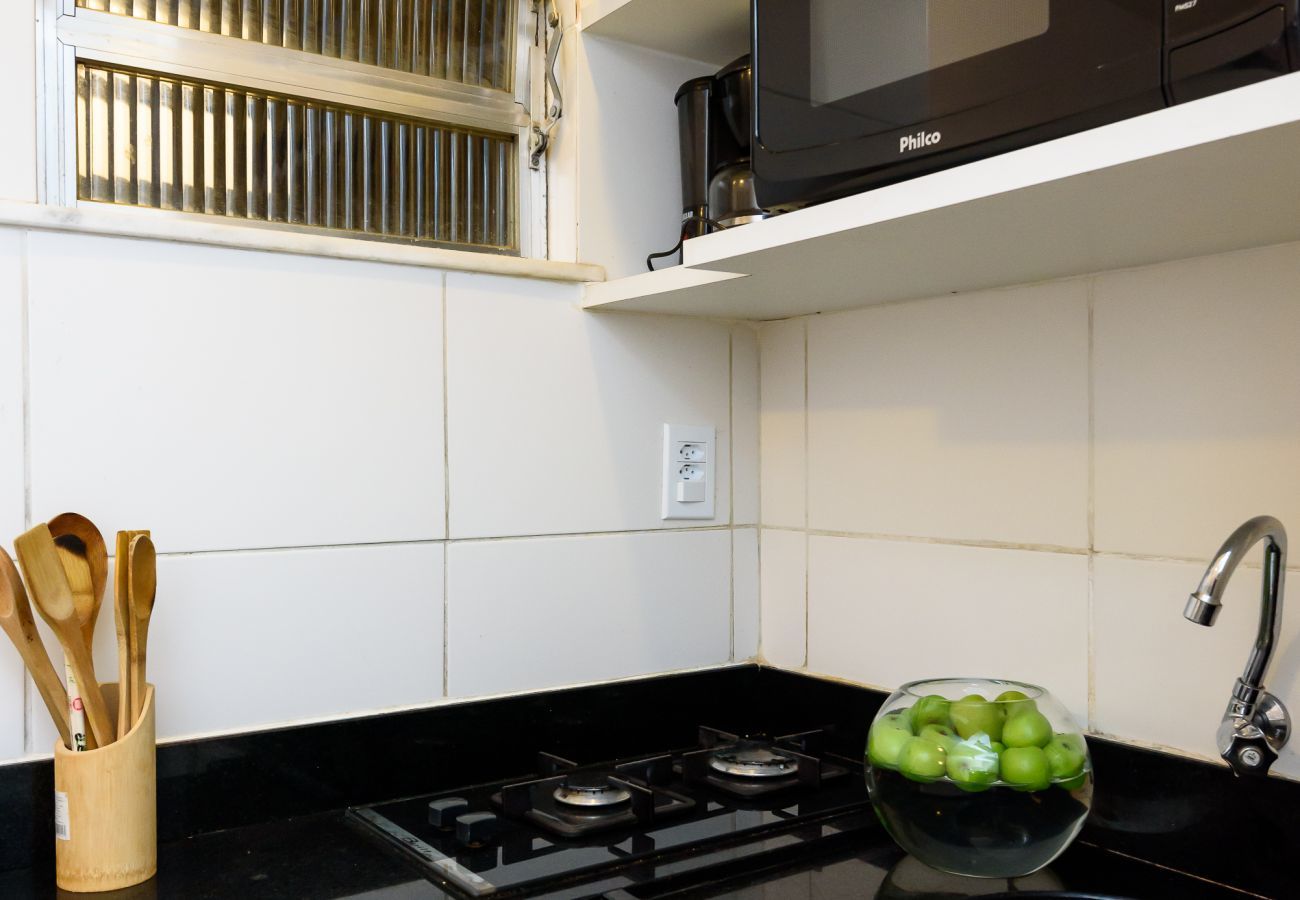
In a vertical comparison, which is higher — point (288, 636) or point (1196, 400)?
point (1196, 400)

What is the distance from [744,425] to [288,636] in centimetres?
65

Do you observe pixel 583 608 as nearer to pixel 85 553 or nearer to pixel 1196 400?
pixel 85 553

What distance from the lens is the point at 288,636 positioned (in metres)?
1.12

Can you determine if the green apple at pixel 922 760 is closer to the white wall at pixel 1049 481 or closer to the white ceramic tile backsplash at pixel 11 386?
the white wall at pixel 1049 481

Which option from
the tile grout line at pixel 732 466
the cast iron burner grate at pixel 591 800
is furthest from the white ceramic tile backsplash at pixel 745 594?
the cast iron burner grate at pixel 591 800

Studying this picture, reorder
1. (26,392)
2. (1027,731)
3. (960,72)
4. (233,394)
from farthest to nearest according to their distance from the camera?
(233,394)
(26,392)
(1027,731)
(960,72)

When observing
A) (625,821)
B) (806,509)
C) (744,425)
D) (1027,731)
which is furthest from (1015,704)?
(744,425)

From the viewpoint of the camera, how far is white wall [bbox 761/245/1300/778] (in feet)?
3.06

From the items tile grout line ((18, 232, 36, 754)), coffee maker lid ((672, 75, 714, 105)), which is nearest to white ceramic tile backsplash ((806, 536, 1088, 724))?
coffee maker lid ((672, 75, 714, 105))

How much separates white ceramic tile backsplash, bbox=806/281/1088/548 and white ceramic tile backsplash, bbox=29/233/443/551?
1.63ft

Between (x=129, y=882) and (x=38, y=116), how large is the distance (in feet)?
2.46

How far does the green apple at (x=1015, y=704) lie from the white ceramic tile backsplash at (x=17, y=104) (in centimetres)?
103

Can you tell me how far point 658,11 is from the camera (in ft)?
4.20

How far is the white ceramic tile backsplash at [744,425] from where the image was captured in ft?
4.75
